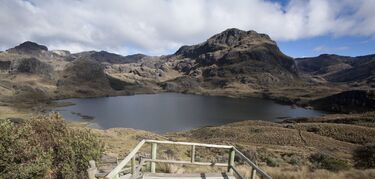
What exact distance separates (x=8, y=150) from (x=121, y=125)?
81468mm

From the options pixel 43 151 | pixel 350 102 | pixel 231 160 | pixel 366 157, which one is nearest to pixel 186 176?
pixel 231 160

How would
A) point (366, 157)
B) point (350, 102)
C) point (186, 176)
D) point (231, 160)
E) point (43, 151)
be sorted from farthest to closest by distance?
point (350, 102) < point (366, 157) < point (43, 151) < point (231, 160) < point (186, 176)

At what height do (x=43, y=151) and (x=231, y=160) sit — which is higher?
(x=231, y=160)

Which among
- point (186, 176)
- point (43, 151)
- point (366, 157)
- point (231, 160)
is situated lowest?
point (366, 157)

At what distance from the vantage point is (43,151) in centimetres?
1334

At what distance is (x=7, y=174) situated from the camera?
11375 mm

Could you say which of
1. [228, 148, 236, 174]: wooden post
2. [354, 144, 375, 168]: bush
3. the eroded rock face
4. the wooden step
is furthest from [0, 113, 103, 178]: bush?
the eroded rock face

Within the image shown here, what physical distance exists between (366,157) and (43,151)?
3070cm

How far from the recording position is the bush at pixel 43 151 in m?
11.5

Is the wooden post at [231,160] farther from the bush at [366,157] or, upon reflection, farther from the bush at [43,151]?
the bush at [366,157]

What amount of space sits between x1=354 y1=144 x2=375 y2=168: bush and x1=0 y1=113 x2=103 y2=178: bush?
1005 inches

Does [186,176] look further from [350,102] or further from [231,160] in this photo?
[350,102]

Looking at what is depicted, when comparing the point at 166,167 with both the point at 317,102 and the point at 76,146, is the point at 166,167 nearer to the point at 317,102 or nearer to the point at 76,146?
the point at 76,146

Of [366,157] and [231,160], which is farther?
[366,157]
